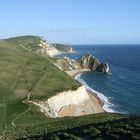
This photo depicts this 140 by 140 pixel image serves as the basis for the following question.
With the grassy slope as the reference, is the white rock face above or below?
below

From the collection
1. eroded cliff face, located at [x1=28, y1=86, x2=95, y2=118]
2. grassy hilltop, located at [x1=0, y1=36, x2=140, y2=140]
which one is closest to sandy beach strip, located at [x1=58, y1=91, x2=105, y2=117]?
eroded cliff face, located at [x1=28, y1=86, x2=95, y2=118]

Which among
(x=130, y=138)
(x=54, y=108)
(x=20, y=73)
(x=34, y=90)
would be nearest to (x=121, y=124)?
(x=130, y=138)

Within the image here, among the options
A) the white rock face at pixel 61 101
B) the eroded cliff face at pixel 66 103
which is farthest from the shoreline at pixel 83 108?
the white rock face at pixel 61 101

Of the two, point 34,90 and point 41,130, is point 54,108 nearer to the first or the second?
point 34,90

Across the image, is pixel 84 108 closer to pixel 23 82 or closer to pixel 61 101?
pixel 61 101

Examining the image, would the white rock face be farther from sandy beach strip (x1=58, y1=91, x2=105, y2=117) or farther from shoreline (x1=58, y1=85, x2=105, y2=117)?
sandy beach strip (x1=58, y1=91, x2=105, y2=117)

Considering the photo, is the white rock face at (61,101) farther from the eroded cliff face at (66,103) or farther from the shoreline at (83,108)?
the shoreline at (83,108)
